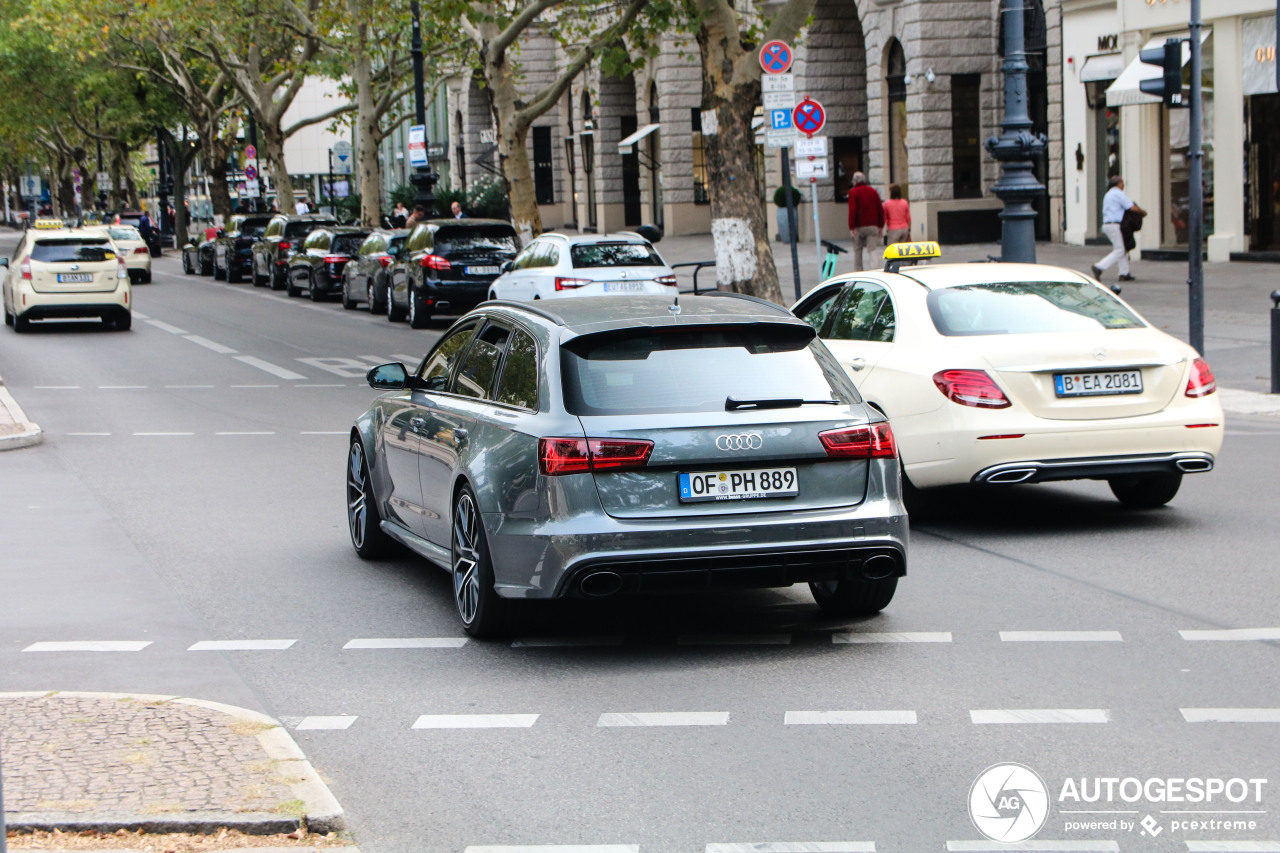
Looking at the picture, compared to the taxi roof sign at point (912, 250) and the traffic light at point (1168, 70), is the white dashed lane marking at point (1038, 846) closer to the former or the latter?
the taxi roof sign at point (912, 250)

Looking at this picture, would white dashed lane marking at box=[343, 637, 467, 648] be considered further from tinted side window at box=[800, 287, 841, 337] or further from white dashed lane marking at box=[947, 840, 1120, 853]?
tinted side window at box=[800, 287, 841, 337]

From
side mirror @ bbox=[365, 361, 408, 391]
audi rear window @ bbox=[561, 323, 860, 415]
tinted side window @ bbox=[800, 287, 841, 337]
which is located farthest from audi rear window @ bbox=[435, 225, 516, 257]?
audi rear window @ bbox=[561, 323, 860, 415]

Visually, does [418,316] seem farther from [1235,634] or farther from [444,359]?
[1235,634]

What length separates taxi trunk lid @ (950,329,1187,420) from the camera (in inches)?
376

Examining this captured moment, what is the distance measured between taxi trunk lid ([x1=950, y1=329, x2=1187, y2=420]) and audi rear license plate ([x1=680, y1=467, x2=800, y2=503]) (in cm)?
287

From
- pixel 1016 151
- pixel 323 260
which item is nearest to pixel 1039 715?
pixel 1016 151

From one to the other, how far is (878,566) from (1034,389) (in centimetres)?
Answer: 276

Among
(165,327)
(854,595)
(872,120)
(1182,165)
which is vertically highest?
(872,120)

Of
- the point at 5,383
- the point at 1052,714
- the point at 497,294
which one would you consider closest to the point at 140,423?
the point at 5,383

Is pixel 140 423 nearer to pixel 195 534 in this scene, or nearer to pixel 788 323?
pixel 195 534

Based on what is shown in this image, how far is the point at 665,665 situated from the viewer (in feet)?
22.9

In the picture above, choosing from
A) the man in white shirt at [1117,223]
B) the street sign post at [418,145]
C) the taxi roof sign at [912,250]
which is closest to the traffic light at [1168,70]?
the taxi roof sign at [912,250]

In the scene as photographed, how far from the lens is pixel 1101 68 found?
33500 millimetres

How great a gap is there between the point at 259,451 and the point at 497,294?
11.0 meters
